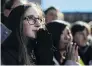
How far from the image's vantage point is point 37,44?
3.18m

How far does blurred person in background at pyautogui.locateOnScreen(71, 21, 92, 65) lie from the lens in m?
4.77

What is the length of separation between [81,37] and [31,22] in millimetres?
1833

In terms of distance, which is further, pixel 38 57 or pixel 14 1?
pixel 14 1

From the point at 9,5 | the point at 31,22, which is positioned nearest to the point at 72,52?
the point at 9,5

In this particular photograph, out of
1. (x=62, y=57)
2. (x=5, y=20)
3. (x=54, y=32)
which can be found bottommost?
(x=62, y=57)

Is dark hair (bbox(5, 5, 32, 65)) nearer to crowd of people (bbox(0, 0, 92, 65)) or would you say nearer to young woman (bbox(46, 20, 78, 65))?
crowd of people (bbox(0, 0, 92, 65))

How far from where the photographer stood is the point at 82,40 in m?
4.87

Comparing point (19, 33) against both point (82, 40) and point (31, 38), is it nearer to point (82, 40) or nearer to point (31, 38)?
point (31, 38)

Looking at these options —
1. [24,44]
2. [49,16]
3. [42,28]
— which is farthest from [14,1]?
[49,16]

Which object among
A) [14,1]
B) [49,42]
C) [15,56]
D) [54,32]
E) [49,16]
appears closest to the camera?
[15,56]

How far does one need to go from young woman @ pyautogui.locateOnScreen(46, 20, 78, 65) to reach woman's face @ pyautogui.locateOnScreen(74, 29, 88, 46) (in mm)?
753

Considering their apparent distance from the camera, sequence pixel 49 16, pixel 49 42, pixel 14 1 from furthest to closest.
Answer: pixel 49 16, pixel 14 1, pixel 49 42

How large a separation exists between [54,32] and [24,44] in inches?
41.1

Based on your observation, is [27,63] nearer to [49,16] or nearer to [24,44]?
[24,44]
